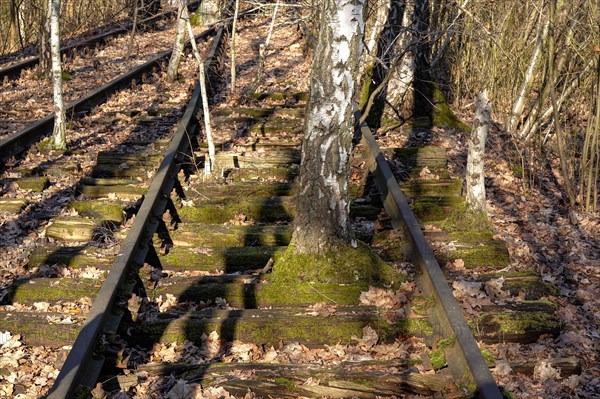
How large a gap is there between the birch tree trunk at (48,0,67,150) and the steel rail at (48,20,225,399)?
2.02 m

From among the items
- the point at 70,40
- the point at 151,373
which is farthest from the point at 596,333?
the point at 70,40

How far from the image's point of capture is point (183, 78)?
1653cm

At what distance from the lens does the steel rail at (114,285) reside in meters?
4.39

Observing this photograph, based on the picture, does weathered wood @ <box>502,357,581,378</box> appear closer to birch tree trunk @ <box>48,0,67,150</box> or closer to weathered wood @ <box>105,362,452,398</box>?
weathered wood @ <box>105,362,452,398</box>

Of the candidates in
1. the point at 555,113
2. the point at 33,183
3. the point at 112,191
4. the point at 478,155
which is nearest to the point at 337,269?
the point at 478,155

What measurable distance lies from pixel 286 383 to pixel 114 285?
154 cm

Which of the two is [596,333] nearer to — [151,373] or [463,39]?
[151,373]

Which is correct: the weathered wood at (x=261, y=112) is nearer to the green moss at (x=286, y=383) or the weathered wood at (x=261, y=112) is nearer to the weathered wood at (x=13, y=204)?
the weathered wood at (x=13, y=204)

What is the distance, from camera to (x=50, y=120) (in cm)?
1120

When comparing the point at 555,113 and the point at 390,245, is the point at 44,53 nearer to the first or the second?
the point at 555,113

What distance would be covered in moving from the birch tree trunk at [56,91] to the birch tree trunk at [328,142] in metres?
5.21

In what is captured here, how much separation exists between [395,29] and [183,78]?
551cm

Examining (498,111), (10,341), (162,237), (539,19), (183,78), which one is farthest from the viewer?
(183,78)

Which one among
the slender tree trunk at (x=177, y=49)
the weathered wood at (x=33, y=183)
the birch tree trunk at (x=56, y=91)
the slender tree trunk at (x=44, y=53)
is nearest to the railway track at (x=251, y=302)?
the weathered wood at (x=33, y=183)
